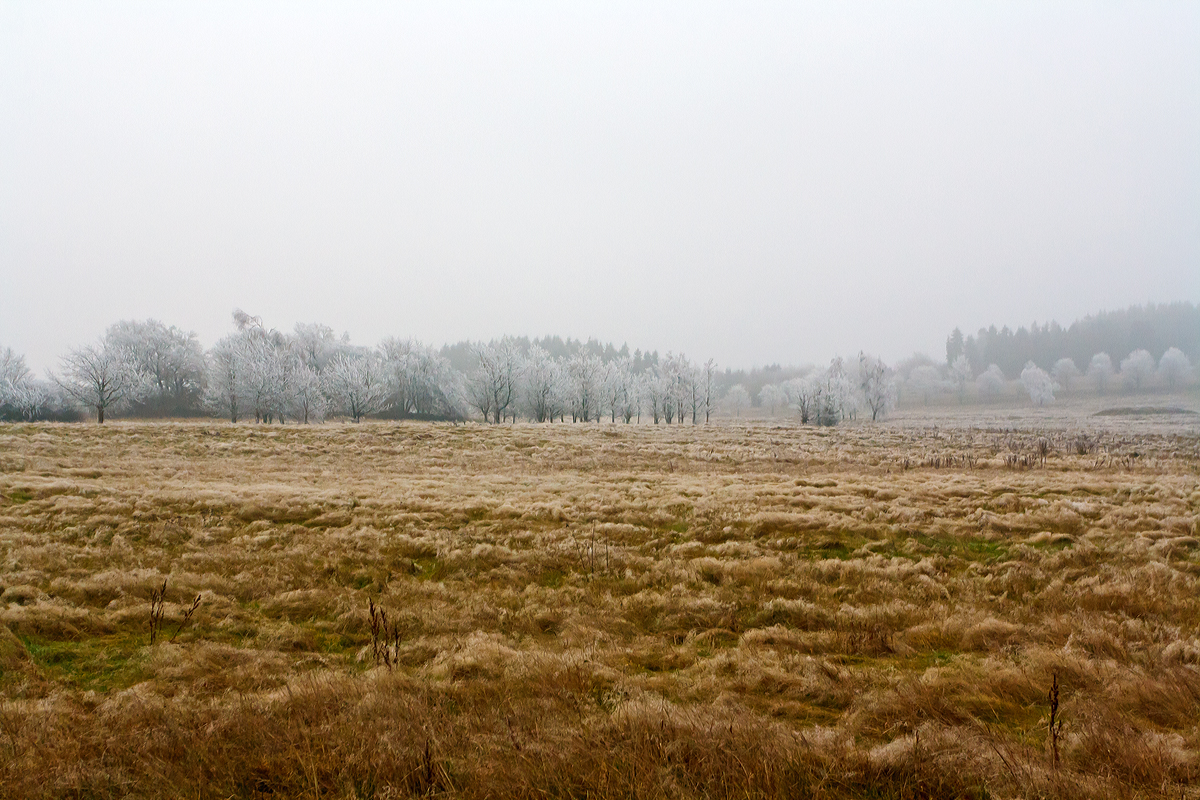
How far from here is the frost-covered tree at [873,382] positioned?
9494 centimetres

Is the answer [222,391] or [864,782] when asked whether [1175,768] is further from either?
[222,391]

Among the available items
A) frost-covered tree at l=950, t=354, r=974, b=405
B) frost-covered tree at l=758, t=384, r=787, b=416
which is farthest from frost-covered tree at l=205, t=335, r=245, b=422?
frost-covered tree at l=950, t=354, r=974, b=405

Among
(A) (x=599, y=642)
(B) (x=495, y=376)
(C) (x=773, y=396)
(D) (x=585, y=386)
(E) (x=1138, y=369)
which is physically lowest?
(A) (x=599, y=642)

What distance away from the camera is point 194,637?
7.46 metres

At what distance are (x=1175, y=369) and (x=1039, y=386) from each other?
20587 millimetres

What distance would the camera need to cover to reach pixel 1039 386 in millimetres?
104562

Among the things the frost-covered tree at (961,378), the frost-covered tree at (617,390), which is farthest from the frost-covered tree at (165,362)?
the frost-covered tree at (961,378)

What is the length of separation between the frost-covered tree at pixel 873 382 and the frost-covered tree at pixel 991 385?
48.2 m

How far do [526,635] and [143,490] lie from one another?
1651 centimetres

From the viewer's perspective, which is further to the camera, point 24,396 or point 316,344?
point 316,344

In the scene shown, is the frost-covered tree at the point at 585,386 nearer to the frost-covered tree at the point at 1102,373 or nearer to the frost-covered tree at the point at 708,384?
the frost-covered tree at the point at 708,384

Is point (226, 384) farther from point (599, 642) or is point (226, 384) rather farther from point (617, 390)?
point (599, 642)

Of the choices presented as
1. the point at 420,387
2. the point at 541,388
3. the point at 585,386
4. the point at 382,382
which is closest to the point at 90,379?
the point at 382,382

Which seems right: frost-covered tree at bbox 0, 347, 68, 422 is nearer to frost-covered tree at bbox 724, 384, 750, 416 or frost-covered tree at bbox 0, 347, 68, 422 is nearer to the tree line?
the tree line
